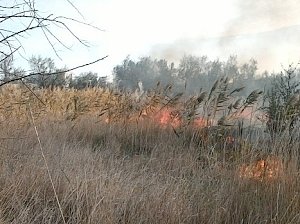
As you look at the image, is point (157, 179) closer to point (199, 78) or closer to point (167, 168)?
point (167, 168)

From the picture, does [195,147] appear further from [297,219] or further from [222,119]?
[297,219]

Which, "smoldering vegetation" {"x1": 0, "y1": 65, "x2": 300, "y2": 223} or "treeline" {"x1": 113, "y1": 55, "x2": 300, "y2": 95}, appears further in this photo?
"treeline" {"x1": 113, "y1": 55, "x2": 300, "y2": 95}

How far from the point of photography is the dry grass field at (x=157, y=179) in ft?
7.93

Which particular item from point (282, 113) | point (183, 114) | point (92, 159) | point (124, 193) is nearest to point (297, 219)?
point (124, 193)

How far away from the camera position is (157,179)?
331cm

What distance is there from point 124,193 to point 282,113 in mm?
1745

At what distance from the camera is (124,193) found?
2674 millimetres

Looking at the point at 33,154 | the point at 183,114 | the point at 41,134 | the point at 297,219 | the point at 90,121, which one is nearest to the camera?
the point at 297,219

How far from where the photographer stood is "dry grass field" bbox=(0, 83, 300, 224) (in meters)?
2.42

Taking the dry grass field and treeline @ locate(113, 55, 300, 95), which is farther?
treeline @ locate(113, 55, 300, 95)

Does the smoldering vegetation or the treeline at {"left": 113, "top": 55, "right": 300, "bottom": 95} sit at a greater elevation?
the treeline at {"left": 113, "top": 55, "right": 300, "bottom": 95}

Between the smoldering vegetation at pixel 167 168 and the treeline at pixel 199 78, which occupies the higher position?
the treeline at pixel 199 78

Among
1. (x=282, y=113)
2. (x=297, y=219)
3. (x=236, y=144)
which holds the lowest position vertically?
(x=297, y=219)

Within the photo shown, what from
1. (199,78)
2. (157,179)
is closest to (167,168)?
(157,179)
